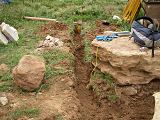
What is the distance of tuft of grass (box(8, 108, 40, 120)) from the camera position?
6.62 metres

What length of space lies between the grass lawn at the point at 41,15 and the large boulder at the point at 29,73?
1.01 m

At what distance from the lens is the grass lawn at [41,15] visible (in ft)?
29.2

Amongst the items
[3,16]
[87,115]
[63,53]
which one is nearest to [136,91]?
[87,115]

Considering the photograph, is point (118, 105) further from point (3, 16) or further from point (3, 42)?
point (3, 16)

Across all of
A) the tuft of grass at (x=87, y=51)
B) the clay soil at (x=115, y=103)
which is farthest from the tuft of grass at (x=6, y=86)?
the tuft of grass at (x=87, y=51)

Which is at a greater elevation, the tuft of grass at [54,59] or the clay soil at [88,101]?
the tuft of grass at [54,59]

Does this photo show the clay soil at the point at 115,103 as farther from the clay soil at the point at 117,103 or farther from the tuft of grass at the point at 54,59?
the tuft of grass at the point at 54,59

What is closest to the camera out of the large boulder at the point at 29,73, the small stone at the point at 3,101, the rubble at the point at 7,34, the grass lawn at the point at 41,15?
the small stone at the point at 3,101

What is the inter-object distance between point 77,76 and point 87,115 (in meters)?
1.32

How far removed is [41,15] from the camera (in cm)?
1136

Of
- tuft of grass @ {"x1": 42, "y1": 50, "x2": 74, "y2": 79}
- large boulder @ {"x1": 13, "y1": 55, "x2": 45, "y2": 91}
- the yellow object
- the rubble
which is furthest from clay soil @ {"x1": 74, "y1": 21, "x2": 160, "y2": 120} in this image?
the yellow object

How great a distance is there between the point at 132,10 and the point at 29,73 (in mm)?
4498

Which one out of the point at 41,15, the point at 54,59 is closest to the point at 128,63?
the point at 54,59

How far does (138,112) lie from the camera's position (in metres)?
7.18
